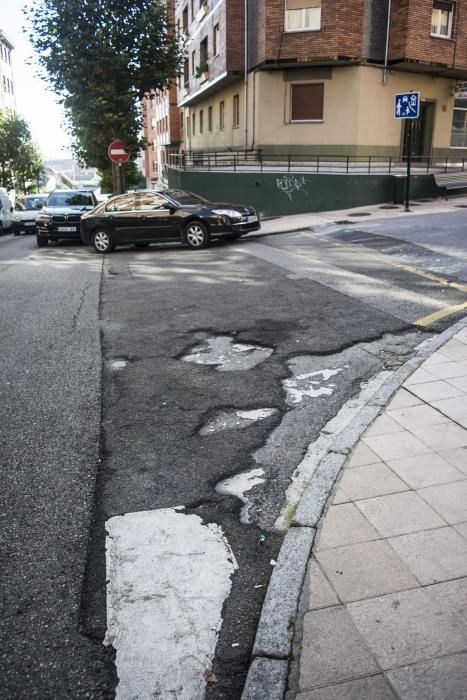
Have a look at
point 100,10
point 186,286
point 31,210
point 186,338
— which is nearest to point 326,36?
point 100,10

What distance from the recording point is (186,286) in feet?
34.1

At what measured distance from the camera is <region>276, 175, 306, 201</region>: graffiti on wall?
74.9ft

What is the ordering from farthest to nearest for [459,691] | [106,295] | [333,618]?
[106,295], [333,618], [459,691]

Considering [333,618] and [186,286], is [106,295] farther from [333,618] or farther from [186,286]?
[333,618]

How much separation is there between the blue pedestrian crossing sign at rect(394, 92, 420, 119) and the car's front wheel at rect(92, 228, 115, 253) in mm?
8586

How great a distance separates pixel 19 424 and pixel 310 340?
3392mm

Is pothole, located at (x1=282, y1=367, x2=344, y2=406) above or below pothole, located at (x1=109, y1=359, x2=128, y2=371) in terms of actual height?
above

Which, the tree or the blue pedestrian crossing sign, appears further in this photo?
the tree

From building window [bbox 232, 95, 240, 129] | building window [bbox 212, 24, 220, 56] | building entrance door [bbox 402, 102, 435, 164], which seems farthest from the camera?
building window [bbox 232, 95, 240, 129]

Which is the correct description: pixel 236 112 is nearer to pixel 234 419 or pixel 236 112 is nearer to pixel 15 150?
pixel 234 419

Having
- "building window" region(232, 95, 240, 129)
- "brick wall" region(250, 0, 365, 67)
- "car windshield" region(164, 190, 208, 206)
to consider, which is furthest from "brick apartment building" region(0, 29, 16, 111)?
"car windshield" region(164, 190, 208, 206)

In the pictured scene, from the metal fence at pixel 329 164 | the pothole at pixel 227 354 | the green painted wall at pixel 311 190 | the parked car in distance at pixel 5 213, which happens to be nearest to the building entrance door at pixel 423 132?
the metal fence at pixel 329 164

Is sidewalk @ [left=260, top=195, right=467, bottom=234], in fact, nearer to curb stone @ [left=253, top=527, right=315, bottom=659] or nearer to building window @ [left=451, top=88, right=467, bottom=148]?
building window @ [left=451, top=88, right=467, bottom=148]

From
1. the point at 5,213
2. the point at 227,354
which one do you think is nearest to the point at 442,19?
the point at 5,213
